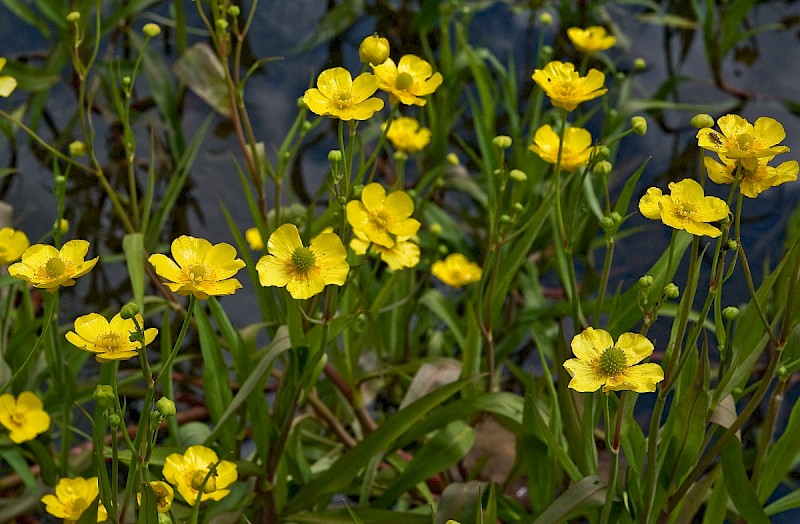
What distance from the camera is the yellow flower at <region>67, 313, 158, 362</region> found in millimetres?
729

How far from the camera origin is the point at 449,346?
1.46 metres

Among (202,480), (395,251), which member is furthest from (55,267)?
(395,251)

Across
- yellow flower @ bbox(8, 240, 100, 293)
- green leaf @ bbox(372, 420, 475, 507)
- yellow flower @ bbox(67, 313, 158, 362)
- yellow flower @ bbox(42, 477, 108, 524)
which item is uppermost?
yellow flower @ bbox(8, 240, 100, 293)

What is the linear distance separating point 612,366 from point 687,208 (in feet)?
0.48

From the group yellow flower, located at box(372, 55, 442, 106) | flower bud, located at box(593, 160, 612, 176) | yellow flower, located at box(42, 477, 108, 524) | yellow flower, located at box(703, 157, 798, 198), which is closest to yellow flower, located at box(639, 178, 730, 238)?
yellow flower, located at box(703, 157, 798, 198)

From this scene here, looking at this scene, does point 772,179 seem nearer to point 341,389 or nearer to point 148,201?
point 341,389

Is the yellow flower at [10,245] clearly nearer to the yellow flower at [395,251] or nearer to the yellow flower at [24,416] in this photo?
the yellow flower at [24,416]

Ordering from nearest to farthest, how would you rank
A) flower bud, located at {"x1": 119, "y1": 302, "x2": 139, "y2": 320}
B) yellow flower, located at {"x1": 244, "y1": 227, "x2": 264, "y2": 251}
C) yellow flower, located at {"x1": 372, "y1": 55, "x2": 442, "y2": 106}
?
flower bud, located at {"x1": 119, "y1": 302, "x2": 139, "y2": 320} < yellow flower, located at {"x1": 372, "y1": 55, "x2": 442, "y2": 106} < yellow flower, located at {"x1": 244, "y1": 227, "x2": 264, "y2": 251}

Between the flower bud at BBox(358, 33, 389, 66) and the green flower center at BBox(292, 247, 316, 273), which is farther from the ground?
the flower bud at BBox(358, 33, 389, 66)

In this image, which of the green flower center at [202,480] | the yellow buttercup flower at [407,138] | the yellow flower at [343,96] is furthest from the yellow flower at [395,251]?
the yellow buttercup flower at [407,138]

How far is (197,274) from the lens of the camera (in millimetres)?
747

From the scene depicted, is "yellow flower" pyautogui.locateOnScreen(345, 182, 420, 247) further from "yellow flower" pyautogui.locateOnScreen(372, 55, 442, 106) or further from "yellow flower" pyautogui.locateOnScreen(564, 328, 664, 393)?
"yellow flower" pyautogui.locateOnScreen(564, 328, 664, 393)

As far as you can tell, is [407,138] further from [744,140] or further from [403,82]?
[744,140]

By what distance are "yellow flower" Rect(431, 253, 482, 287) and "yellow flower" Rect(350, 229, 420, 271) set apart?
440 mm
